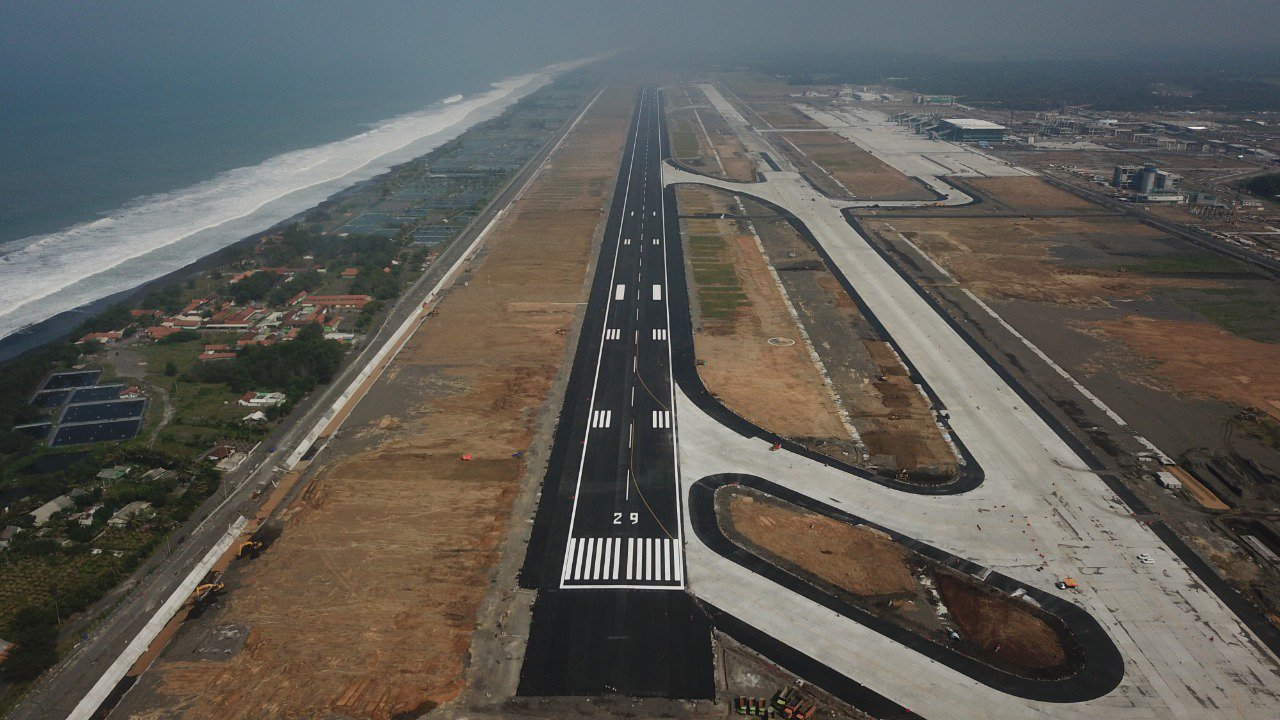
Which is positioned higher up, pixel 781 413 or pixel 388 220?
pixel 388 220

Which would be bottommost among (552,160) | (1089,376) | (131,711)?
(131,711)

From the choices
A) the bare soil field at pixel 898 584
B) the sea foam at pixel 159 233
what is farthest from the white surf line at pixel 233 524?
the sea foam at pixel 159 233

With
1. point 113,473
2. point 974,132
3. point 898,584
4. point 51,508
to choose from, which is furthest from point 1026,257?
point 51,508

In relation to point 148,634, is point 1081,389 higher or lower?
higher

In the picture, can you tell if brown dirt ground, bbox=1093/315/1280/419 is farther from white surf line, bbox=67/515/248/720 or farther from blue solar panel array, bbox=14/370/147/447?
blue solar panel array, bbox=14/370/147/447

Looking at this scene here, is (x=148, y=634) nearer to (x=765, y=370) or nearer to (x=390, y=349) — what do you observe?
(x=390, y=349)

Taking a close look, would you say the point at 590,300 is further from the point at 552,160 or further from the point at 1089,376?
the point at 552,160

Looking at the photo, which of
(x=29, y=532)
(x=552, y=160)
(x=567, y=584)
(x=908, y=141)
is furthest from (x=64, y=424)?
(x=908, y=141)
